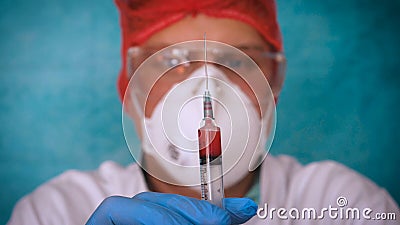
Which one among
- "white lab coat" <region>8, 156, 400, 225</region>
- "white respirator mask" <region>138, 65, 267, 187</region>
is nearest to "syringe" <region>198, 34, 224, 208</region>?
"white respirator mask" <region>138, 65, 267, 187</region>

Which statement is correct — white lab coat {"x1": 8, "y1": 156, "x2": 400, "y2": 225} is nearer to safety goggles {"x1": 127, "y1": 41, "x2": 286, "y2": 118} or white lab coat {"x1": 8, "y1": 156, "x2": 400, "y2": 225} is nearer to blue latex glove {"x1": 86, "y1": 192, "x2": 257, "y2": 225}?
safety goggles {"x1": 127, "y1": 41, "x2": 286, "y2": 118}

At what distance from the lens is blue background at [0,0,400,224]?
154 centimetres

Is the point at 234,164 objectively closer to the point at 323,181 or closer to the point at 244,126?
the point at 244,126

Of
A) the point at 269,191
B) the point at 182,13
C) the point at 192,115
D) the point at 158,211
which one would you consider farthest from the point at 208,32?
the point at 158,211

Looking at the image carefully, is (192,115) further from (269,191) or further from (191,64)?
(269,191)

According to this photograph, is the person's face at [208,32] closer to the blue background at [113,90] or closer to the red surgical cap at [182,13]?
the red surgical cap at [182,13]

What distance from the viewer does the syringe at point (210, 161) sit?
1.03 m

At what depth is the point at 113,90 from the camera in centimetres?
157

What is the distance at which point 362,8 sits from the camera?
63.1 inches

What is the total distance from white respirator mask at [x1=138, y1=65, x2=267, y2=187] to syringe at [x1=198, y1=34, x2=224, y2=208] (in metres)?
0.20

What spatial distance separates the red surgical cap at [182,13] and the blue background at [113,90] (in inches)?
2.6

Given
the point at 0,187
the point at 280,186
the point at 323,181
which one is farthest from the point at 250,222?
the point at 0,187

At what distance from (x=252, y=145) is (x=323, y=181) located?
355 millimetres

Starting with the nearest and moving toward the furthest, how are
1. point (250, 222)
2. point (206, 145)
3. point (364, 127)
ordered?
point (206, 145) → point (250, 222) → point (364, 127)
